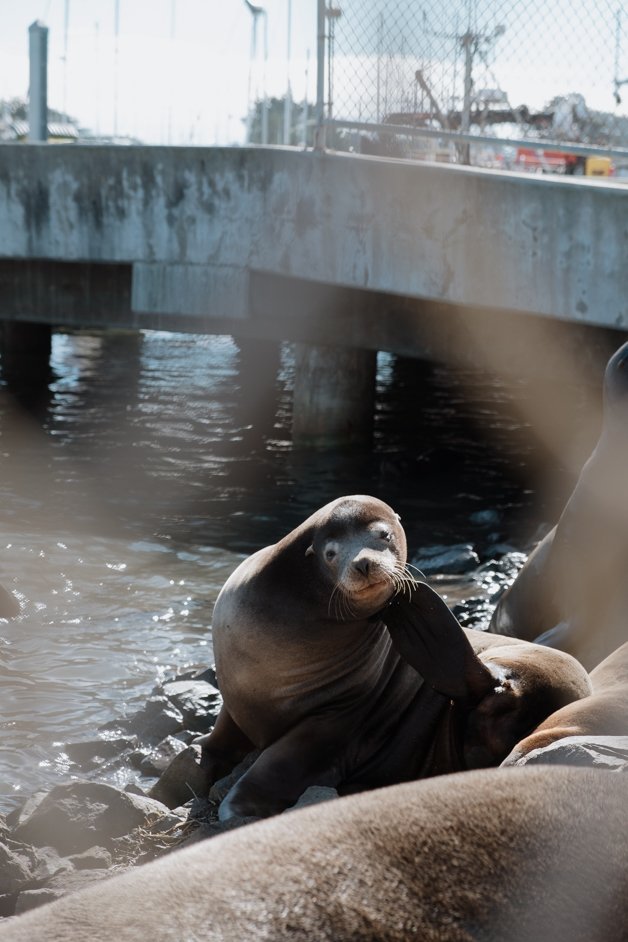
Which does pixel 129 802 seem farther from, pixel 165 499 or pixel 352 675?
pixel 165 499

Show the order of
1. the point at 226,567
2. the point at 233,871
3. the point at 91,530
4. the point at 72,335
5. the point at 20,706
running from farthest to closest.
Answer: the point at 72,335 → the point at 91,530 → the point at 226,567 → the point at 20,706 → the point at 233,871

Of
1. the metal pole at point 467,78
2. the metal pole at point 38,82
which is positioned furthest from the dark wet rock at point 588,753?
the metal pole at point 38,82

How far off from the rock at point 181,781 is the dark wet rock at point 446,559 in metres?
3.44

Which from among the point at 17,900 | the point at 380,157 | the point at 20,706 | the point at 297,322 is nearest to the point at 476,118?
the point at 380,157

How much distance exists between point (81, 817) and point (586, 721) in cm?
156

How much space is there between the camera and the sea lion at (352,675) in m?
4.08

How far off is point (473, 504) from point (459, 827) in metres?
7.96

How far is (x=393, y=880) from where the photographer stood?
5.27ft

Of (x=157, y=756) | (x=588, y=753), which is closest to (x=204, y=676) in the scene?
(x=157, y=756)

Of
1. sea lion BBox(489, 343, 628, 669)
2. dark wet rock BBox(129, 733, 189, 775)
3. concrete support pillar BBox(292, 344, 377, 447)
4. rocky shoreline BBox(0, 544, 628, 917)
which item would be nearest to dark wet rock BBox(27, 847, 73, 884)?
rocky shoreline BBox(0, 544, 628, 917)

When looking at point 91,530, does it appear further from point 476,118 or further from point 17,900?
point 17,900

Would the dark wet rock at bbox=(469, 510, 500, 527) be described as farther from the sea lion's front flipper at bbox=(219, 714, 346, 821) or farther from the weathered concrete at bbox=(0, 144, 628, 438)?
the sea lion's front flipper at bbox=(219, 714, 346, 821)

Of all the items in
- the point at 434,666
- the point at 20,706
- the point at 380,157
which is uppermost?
the point at 380,157

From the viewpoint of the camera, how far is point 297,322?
10625mm
